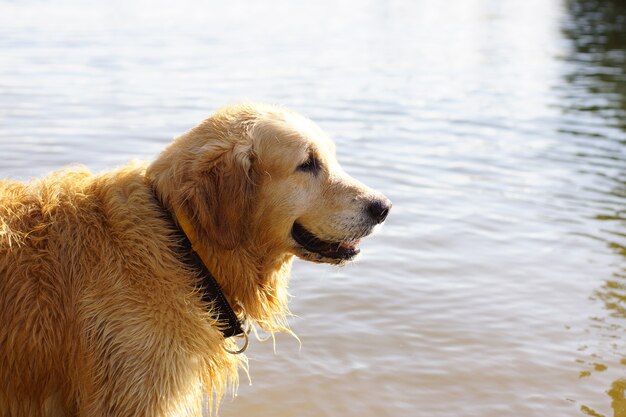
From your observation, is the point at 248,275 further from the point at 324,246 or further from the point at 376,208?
the point at 376,208

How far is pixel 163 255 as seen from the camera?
402cm

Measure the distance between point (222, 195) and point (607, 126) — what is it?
36.1ft

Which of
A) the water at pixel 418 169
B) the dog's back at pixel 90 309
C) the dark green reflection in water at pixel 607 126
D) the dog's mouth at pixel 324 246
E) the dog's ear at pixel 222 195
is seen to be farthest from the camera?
the dark green reflection in water at pixel 607 126

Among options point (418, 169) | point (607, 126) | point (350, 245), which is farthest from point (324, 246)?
point (607, 126)

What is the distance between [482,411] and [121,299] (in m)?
2.68

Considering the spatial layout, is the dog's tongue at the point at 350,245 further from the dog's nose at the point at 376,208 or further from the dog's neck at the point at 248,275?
the dog's neck at the point at 248,275

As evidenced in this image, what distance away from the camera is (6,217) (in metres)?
3.96

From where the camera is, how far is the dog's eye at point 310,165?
14.5 feet

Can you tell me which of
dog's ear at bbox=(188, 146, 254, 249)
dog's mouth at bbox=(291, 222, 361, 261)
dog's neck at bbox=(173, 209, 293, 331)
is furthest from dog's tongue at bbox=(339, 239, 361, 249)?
dog's ear at bbox=(188, 146, 254, 249)

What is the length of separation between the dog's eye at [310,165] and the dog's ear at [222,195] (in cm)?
A: 35

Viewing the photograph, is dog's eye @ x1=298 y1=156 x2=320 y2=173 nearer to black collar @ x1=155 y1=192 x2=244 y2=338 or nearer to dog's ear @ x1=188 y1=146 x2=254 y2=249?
dog's ear @ x1=188 y1=146 x2=254 y2=249

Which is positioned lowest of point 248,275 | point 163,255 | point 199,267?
point 248,275

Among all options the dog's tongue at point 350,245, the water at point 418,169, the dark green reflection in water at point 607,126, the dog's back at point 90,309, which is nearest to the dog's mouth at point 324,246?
the dog's tongue at point 350,245

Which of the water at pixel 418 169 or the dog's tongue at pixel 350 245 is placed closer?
the dog's tongue at pixel 350 245
